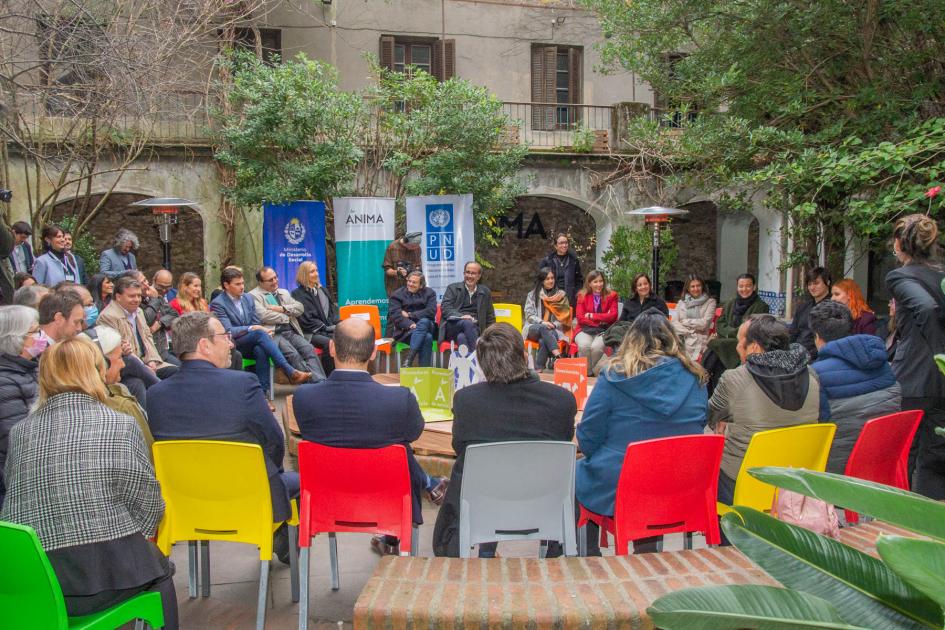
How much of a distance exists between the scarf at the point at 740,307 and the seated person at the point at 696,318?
22.0 inches

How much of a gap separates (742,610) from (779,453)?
279 centimetres

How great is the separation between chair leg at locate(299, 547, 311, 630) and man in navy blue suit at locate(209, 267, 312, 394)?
459 centimetres

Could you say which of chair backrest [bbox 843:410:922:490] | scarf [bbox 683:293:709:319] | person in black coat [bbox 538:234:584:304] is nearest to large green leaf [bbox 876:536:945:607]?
chair backrest [bbox 843:410:922:490]

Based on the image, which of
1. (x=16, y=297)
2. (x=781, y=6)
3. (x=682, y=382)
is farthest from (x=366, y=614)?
(x=781, y=6)

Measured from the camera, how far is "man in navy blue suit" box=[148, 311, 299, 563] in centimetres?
342

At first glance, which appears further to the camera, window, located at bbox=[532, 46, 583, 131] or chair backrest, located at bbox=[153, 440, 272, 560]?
window, located at bbox=[532, 46, 583, 131]

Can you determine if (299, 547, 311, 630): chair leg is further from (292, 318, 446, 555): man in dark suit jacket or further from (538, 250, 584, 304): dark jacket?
(538, 250, 584, 304): dark jacket

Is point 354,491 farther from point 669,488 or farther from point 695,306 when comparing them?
point 695,306

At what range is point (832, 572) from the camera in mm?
789

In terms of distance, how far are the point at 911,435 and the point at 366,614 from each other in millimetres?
2978

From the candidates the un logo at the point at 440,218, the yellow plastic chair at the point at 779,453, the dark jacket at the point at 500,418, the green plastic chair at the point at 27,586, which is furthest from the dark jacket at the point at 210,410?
the un logo at the point at 440,218

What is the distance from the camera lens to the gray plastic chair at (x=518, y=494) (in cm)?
314

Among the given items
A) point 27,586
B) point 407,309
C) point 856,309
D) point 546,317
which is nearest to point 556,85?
point 546,317

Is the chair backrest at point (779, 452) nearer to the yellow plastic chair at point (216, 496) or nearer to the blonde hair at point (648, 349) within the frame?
the blonde hair at point (648, 349)
